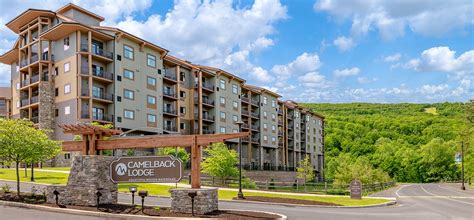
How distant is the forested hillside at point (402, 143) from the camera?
365 ft

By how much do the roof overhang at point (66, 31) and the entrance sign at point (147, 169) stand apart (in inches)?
1461

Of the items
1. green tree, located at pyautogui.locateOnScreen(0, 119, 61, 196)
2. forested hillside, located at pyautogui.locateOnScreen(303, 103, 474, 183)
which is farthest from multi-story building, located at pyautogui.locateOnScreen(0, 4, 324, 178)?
forested hillside, located at pyautogui.locateOnScreen(303, 103, 474, 183)

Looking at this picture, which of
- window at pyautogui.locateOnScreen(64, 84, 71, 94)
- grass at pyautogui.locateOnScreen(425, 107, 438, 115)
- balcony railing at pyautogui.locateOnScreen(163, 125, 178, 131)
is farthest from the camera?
grass at pyautogui.locateOnScreen(425, 107, 438, 115)

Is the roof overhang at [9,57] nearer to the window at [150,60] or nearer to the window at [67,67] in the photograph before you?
the window at [67,67]

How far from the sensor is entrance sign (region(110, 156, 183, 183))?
1791 cm

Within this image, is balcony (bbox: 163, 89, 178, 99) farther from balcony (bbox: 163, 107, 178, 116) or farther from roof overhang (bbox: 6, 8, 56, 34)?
roof overhang (bbox: 6, 8, 56, 34)

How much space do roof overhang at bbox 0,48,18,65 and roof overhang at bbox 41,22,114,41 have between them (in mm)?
11711

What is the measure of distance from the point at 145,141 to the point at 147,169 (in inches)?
45.5

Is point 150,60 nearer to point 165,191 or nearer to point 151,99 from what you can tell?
point 151,99

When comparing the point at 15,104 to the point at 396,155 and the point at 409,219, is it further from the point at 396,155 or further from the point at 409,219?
the point at 396,155

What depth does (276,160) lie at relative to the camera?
90812mm

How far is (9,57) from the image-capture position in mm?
65000

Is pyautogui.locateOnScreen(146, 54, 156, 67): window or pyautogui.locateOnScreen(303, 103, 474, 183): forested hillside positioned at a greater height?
pyautogui.locateOnScreen(146, 54, 156, 67): window

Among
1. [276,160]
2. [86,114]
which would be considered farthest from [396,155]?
[86,114]
